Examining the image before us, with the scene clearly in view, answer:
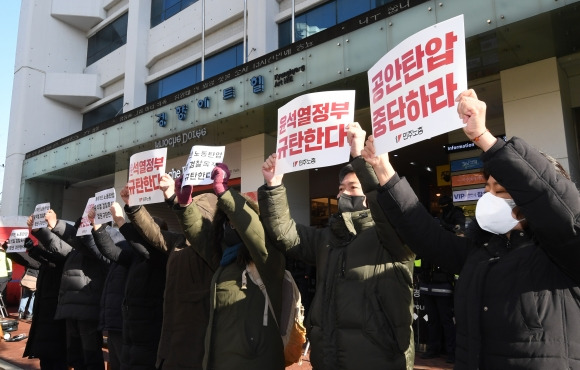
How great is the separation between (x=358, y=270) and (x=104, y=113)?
2188cm

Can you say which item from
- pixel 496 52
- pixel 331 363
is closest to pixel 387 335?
pixel 331 363

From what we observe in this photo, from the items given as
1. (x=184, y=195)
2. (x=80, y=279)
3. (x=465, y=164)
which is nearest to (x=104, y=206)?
(x=80, y=279)

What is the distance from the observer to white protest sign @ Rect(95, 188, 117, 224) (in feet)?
14.7

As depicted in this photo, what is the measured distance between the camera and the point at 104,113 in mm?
21906

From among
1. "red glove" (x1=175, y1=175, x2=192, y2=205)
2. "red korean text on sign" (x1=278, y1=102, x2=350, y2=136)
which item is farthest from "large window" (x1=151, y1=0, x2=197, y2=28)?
"red korean text on sign" (x1=278, y1=102, x2=350, y2=136)

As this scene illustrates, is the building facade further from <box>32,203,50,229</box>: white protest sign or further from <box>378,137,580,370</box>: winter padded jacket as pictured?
<box>378,137,580,370</box>: winter padded jacket

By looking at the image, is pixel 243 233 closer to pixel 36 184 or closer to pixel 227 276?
pixel 227 276

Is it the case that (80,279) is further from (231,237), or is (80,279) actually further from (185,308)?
(231,237)

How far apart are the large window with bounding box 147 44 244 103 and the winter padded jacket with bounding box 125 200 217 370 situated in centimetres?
1252

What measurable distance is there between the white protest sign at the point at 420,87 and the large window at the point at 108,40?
68.3ft

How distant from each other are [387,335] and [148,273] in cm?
244

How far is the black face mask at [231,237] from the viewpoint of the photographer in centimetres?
321

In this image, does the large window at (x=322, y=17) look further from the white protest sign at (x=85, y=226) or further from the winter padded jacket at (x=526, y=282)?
the winter padded jacket at (x=526, y=282)

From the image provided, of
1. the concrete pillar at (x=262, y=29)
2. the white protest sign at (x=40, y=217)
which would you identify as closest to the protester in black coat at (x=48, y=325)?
the white protest sign at (x=40, y=217)
